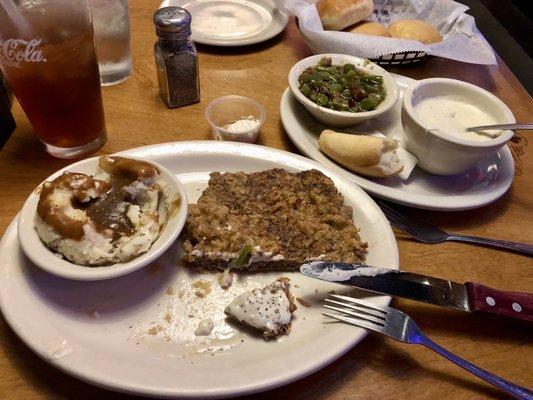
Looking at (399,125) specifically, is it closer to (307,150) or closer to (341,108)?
(341,108)

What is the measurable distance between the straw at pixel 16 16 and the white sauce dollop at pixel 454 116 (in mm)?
1505

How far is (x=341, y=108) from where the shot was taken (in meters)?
2.02

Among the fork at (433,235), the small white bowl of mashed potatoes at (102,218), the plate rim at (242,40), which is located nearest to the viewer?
the small white bowl of mashed potatoes at (102,218)

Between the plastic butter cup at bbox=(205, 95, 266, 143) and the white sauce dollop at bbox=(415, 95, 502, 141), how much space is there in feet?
2.32

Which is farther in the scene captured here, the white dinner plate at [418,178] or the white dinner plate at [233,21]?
the white dinner plate at [233,21]

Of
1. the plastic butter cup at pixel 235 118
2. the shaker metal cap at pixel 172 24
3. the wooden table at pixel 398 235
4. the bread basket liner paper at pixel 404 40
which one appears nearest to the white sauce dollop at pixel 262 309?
the wooden table at pixel 398 235

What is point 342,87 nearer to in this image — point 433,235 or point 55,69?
point 433,235

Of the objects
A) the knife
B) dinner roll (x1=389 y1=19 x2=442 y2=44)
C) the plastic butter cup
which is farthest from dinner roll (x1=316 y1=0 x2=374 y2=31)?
the knife

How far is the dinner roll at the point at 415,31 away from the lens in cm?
254

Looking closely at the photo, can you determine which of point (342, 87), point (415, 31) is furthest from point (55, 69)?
point (415, 31)

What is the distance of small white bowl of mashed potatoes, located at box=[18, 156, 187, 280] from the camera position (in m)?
1.25

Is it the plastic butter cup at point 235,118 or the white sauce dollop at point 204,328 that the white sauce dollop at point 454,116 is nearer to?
the plastic butter cup at point 235,118

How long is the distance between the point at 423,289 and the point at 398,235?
347 millimetres

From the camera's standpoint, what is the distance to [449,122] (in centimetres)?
193
